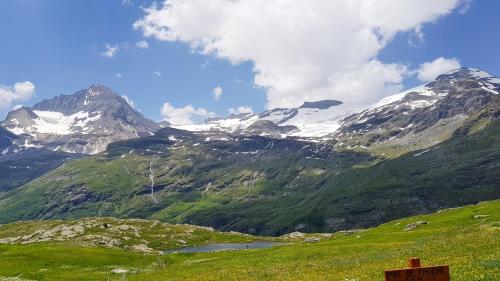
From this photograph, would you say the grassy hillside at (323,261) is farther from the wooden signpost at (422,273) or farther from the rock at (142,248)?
the rock at (142,248)

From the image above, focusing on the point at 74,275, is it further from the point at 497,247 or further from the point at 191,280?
the point at 497,247

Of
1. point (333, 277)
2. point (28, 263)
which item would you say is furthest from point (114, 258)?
point (333, 277)

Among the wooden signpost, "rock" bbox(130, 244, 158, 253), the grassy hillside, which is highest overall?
the wooden signpost

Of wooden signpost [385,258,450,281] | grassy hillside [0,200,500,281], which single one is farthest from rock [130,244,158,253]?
wooden signpost [385,258,450,281]

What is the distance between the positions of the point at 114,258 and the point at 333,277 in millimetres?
59176

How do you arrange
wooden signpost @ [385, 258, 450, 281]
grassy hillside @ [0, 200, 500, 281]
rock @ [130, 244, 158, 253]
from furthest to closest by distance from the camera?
1. rock @ [130, 244, 158, 253]
2. grassy hillside @ [0, 200, 500, 281]
3. wooden signpost @ [385, 258, 450, 281]

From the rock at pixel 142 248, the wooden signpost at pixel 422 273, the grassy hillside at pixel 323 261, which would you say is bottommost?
the rock at pixel 142 248

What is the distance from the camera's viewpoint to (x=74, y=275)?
6381cm

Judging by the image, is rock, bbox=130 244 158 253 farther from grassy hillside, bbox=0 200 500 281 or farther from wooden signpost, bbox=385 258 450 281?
wooden signpost, bbox=385 258 450 281

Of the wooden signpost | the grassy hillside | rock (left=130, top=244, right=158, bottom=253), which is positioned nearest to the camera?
the wooden signpost

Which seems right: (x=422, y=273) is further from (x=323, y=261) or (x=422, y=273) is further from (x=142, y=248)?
(x=142, y=248)

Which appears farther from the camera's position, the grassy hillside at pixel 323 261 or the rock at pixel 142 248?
the rock at pixel 142 248

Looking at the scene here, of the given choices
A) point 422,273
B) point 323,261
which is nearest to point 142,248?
point 323,261

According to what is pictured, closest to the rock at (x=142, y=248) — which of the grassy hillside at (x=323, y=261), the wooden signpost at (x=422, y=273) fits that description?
the grassy hillside at (x=323, y=261)
